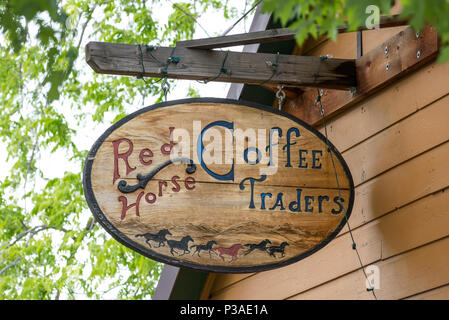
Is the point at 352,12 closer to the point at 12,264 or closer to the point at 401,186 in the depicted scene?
the point at 401,186

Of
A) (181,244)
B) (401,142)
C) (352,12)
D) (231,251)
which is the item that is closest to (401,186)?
(401,142)

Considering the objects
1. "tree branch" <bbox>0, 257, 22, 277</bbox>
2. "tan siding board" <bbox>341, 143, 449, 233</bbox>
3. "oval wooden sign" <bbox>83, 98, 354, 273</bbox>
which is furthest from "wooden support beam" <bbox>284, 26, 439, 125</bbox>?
"tree branch" <bbox>0, 257, 22, 277</bbox>

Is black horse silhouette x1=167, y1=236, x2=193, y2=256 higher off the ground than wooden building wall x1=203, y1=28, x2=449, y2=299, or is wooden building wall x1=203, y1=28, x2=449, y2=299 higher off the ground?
wooden building wall x1=203, y1=28, x2=449, y2=299

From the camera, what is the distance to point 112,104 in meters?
8.70

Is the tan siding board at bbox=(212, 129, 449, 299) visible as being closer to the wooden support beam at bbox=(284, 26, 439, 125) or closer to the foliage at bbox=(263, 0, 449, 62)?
the wooden support beam at bbox=(284, 26, 439, 125)

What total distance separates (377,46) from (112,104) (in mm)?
5029

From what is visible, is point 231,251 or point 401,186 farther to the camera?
point 401,186

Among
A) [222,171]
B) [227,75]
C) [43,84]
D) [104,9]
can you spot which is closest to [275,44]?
[227,75]

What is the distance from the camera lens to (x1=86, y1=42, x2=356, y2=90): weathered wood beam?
3.53m

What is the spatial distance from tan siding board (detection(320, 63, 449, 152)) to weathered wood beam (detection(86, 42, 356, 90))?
0.22 meters

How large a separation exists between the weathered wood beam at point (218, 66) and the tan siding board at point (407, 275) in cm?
100

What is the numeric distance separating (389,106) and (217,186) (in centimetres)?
119

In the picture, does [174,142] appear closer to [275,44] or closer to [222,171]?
[222,171]

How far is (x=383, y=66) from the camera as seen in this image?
405cm
